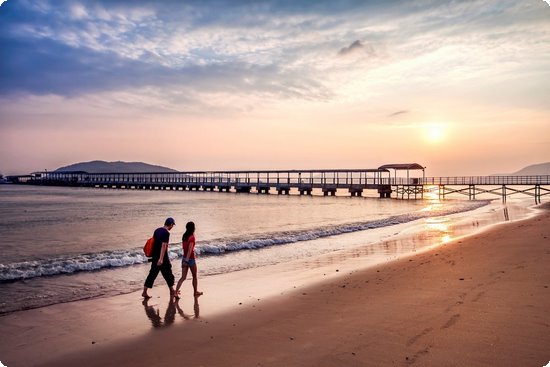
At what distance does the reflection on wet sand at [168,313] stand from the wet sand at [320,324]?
0.02 m

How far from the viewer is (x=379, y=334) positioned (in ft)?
17.9

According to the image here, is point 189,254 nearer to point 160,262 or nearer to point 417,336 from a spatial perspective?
point 160,262

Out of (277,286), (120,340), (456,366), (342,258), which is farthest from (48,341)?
(342,258)

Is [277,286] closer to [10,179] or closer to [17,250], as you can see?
[17,250]

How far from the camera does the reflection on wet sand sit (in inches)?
269

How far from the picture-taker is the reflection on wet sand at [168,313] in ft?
22.4

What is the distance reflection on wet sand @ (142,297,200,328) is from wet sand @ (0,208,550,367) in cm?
2

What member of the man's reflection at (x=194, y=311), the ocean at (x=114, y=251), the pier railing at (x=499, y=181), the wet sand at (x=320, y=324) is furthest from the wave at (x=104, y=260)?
the pier railing at (x=499, y=181)

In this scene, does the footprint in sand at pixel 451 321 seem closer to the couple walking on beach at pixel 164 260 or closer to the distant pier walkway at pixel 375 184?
the couple walking on beach at pixel 164 260

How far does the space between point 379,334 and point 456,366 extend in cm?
120

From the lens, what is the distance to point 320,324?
614cm

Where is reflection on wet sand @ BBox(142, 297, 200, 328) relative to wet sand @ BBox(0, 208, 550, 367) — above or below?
below

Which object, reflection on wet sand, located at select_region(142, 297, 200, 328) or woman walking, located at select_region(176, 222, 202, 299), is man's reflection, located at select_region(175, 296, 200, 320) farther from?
woman walking, located at select_region(176, 222, 202, 299)

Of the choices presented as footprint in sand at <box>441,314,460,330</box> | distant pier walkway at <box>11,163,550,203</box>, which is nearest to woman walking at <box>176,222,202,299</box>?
footprint in sand at <box>441,314,460,330</box>
